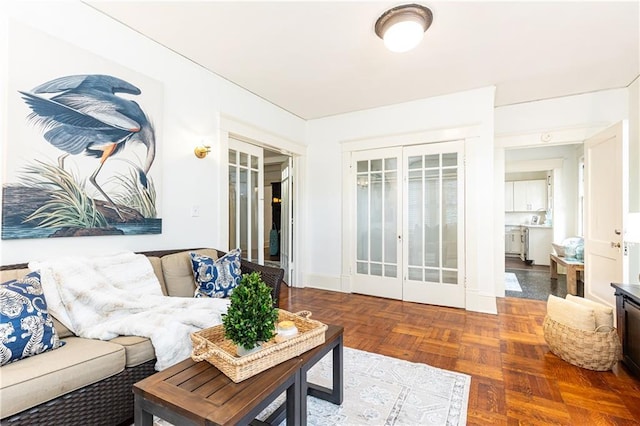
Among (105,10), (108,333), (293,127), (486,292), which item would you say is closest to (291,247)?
(293,127)

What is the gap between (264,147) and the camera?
411 cm

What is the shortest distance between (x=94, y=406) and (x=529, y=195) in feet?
29.3

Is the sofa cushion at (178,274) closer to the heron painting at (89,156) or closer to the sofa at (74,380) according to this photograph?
the heron painting at (89,156)

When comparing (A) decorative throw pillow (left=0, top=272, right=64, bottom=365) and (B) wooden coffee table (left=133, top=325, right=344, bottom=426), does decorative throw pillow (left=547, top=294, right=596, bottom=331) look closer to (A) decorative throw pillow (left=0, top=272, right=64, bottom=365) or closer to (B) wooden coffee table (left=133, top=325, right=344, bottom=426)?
(B) wooden coffee table (left=133, top=325, right=344, bottom=426)

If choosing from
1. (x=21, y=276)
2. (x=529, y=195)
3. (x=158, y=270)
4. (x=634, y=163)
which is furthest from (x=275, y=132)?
(x=529, y=195)

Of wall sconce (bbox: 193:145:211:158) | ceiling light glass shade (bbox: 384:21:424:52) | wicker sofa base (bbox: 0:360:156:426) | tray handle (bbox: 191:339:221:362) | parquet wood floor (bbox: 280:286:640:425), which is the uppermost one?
ceiling light glass shade (bbox: 384:21:424:52)

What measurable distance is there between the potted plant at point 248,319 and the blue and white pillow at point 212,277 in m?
1.21

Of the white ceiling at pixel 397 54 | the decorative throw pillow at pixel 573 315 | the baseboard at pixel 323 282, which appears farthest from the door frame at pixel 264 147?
the decorative throw pillow at pixel 573 315

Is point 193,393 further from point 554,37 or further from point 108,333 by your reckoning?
point 554,37

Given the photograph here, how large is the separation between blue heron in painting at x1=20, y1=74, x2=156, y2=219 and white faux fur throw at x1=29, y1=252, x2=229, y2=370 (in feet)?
1.91

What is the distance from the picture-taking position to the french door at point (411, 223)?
381 centimetres

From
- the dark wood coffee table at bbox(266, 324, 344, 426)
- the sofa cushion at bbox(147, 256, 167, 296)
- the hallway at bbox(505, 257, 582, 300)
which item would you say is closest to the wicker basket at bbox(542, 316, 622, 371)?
the dark wood coffee table at bbox(266, 324, 344, 426)

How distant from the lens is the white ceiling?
87.6 inches

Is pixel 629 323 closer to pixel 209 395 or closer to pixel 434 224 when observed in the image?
pixel 434 224
